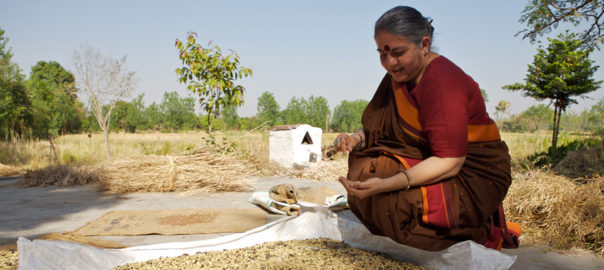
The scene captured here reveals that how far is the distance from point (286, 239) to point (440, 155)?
1452mm

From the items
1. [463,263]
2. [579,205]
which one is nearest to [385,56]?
[463,263]

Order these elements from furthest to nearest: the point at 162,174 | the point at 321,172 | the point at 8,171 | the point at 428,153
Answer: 1. the point at 8,171
2. the point at 321,172
3. the point at 162,174
4. the point at 428,153

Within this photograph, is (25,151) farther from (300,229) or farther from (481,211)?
(481,211)

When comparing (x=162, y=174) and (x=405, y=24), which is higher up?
(x=405, y=24)

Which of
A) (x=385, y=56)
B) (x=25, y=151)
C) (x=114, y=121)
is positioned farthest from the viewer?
(x=114, y=121)

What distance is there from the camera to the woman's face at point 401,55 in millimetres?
1626

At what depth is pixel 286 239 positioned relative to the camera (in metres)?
2.59

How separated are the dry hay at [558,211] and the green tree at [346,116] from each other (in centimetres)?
3262

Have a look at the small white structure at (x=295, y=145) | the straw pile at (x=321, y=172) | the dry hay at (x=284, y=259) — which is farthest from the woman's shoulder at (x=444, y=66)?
the small white structure at (x=295, y=145)

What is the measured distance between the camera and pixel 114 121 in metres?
42.4

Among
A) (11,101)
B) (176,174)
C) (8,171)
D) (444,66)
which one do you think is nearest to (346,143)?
(444,66)

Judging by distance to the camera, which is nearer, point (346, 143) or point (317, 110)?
point (346, 143)

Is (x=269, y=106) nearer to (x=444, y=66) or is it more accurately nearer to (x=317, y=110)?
(x=317, y=110)

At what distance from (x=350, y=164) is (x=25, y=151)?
11.2 meters
